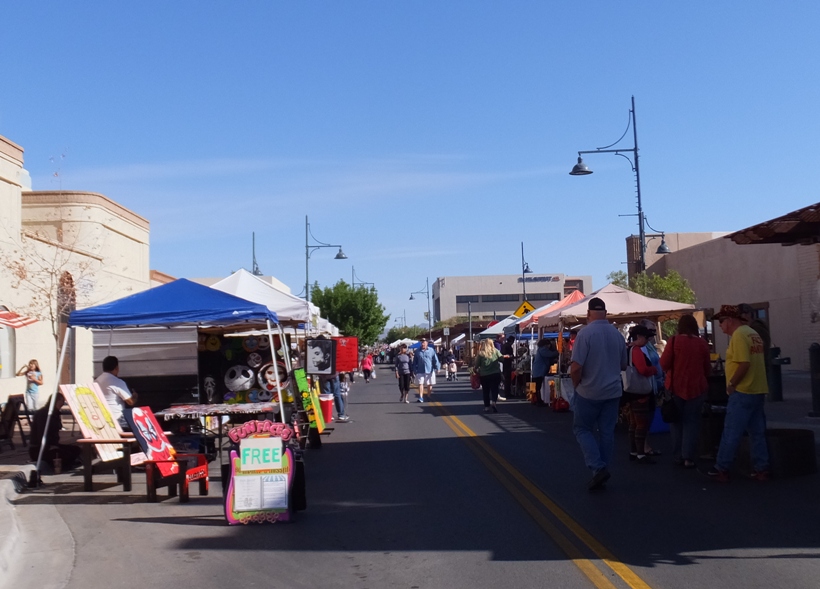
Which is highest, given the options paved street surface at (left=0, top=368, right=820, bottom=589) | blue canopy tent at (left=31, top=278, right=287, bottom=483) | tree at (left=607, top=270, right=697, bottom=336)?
tree at (left=607, top=270, right=697, bottom=336)

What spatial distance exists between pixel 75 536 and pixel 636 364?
7142mm

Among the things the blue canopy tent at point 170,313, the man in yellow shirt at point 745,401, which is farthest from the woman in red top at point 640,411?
the blue canopy tent at point 170,313

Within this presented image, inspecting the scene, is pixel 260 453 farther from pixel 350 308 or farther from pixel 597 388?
pixel 350 308

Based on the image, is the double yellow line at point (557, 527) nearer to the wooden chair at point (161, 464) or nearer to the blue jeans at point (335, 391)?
the wooden chair at point (161, 464)

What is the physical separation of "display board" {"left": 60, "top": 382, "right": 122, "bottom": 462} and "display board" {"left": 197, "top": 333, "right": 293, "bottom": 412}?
14.1 ft

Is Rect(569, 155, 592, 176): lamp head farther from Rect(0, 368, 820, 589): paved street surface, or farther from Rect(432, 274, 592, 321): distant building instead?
Rect(432, 274, 592, 321): distant building

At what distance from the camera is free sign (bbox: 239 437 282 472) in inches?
332

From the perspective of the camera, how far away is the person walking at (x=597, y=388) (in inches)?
370

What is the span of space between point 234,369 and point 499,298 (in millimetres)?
108782

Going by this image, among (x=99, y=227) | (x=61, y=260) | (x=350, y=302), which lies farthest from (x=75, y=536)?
(x=350, y=302)

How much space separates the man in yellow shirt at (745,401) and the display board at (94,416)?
7108 mm

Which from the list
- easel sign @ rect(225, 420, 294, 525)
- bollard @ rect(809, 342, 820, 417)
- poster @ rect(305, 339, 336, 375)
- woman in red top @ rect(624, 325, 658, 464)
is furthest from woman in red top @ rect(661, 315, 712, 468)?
poster @ rect(305, 339, 336, 375)

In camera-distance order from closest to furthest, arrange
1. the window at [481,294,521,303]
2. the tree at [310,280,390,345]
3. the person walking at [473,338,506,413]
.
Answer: the person walking at [473,338,506,413] < the tree at [310,280,390,345] < the window at [481,294,521,303]

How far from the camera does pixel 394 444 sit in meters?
14.8
